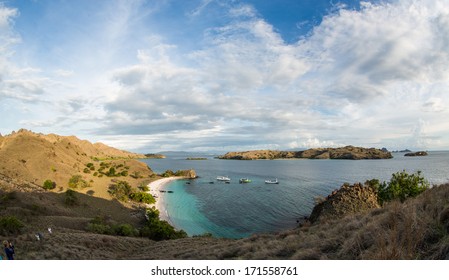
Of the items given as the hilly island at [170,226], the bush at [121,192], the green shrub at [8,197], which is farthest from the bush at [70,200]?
the bush at [121,192]

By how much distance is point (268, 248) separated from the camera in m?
10.6

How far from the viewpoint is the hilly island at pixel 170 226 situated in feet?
25.2

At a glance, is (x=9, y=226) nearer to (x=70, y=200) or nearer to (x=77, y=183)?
(x=70, y=200)

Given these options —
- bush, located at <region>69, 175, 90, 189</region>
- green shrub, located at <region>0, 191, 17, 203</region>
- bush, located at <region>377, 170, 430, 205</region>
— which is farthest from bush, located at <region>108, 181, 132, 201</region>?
bush, located at <region>377, 170, 430, 205</region>

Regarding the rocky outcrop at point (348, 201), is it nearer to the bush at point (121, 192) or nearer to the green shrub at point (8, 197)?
the green shrub at point (8, 197)

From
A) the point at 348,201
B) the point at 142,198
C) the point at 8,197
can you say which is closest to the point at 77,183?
the point at 142,198

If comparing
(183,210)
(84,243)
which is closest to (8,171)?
(183,210)

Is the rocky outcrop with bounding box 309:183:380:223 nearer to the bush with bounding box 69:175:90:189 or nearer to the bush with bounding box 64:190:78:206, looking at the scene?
the bush with bounding box 64:190:78:206

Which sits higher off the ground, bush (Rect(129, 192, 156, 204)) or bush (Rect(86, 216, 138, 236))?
bush (Rect(86, 216, 138, 236))

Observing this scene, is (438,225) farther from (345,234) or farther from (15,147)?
(15,147)

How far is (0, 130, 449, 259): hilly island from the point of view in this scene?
25.2ft
